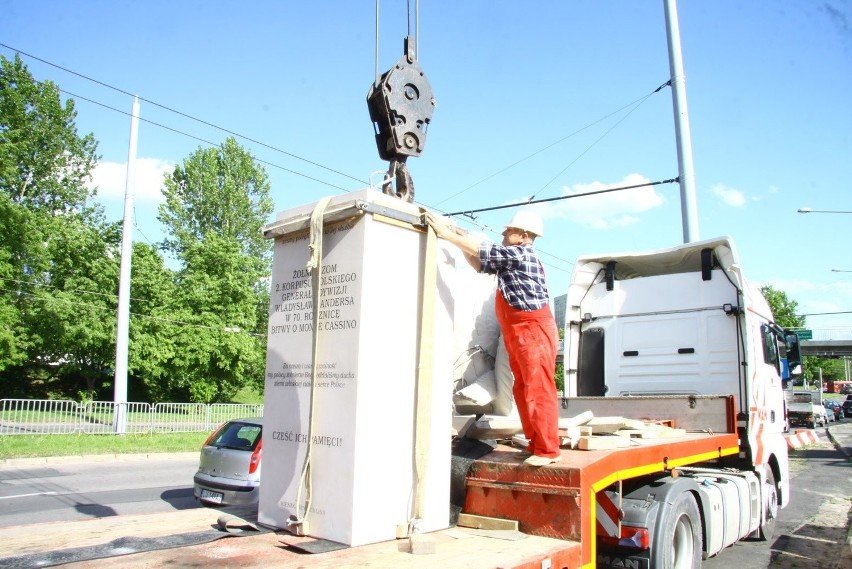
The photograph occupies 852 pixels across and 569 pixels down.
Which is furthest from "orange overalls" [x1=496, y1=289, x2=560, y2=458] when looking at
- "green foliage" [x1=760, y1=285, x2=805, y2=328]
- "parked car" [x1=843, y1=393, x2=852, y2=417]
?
"green foliage" [x1=760, y1=285, x2=805, y2=328]

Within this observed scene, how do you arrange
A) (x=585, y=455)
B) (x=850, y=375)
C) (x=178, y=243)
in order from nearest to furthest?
(x=585, y=455)
(x=178, y=243)
(x=850, y=375)

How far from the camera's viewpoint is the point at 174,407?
24.7 meters

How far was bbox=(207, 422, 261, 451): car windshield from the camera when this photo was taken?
9.95 meters

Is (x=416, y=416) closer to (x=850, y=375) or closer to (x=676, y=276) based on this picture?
(x=676, y=276)

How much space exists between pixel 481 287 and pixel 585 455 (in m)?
1.45

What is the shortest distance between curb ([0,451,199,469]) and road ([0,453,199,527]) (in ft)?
0.26

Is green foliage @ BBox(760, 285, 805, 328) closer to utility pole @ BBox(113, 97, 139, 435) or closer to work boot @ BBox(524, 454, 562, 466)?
utility pole @ BBox(113, 97, 139, 435)

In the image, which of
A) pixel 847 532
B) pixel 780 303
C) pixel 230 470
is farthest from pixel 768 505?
pixel 780 303

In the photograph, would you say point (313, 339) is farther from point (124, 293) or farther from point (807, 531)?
point (124, 293)

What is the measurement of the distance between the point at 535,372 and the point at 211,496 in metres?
7.19

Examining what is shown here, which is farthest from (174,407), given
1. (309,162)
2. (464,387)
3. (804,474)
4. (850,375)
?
(850,375)

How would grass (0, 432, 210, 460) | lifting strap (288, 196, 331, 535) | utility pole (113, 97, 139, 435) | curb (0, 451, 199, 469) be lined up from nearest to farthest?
lifting strap (288, 196, 331, 535)
curb (0, 451, 199, 469)
grass (0, 432, 210, 460)
utility pole (113, 97, 139, 435)

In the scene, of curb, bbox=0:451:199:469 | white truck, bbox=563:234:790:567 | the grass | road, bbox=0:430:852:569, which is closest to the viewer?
white truck, bbox=563:234:790:567

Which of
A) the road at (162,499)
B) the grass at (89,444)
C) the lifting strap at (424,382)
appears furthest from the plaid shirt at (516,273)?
the grass at (89,444)
